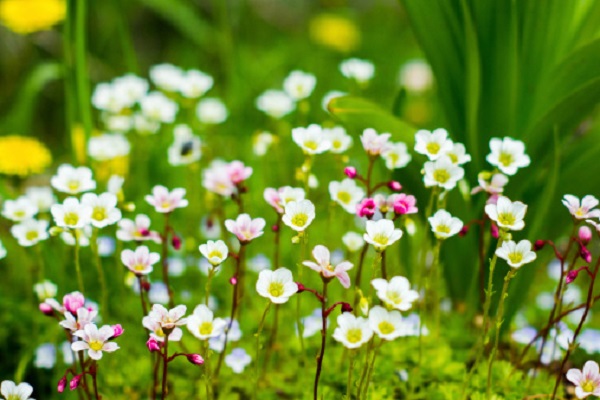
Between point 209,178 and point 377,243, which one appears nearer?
point 377,243

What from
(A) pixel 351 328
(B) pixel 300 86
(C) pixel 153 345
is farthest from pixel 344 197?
(B) pixel 300 86

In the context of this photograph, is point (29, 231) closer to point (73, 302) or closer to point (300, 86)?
point (73, 302)

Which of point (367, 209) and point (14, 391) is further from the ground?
point (367, 209)

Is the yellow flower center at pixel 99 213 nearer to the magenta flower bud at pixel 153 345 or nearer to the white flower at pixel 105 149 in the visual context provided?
the magenta flower bud at pixel 153 345

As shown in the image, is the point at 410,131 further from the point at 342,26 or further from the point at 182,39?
the point at 182,39

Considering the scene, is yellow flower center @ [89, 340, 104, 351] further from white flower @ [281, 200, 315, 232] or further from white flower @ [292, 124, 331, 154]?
white flower @ [292, 124, 331, 154]

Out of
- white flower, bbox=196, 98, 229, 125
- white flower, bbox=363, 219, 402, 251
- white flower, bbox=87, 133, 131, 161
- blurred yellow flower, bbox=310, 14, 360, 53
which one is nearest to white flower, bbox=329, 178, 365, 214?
white flower, bbox=363, 219, 402, 251

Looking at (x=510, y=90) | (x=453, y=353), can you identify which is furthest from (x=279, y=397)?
(x=510, y=90)
